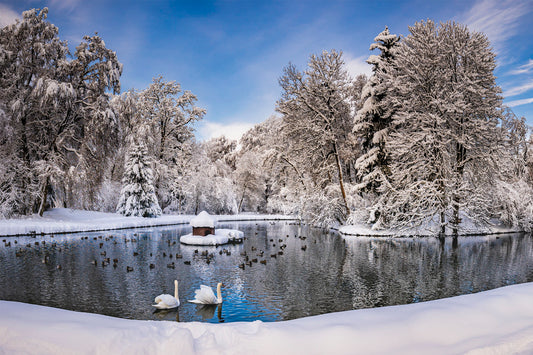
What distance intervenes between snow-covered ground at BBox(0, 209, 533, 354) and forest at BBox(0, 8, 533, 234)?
1844cm

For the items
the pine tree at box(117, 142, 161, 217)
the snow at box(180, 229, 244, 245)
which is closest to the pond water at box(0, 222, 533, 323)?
the snow at box(180, 229, 244, 245)

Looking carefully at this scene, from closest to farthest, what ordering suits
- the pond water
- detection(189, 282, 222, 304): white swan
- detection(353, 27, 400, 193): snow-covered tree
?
detection(189, 282, 222, 304): white swan, the pond water, detection(353, 27, 400, 193): snow-covered tree

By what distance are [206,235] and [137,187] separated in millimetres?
18509

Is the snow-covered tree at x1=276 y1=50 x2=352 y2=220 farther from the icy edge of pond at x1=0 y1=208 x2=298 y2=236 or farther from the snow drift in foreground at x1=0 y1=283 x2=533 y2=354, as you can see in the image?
the snow drift in foreground at x1=0 y1=283 x2=533 y2=354

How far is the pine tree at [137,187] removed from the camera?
38250 millimetres

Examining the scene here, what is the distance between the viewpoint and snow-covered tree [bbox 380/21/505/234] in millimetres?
22719

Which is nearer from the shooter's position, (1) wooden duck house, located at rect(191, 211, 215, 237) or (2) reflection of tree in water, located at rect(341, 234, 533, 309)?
(2) reflection of tree in water, located at rect(341, 234, 533, 309)

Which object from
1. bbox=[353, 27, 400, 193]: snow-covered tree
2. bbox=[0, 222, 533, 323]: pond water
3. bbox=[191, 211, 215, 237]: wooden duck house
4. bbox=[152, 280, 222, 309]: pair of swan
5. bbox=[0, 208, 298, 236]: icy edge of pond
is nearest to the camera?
bbox=[152, 280, 222, 309]: pair of swan

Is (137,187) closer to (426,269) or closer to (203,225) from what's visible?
(203,225)

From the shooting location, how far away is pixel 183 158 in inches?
1892

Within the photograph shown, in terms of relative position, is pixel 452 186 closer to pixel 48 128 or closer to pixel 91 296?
pixel 91 296

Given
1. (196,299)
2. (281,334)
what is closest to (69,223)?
(196,299)

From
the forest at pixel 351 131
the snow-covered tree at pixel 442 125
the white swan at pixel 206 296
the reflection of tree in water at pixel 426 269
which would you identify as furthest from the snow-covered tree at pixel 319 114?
the white swan at pixel 206 296

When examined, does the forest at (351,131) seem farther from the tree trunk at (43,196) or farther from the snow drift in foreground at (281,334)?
the snow drift in foreground at (281,334)
